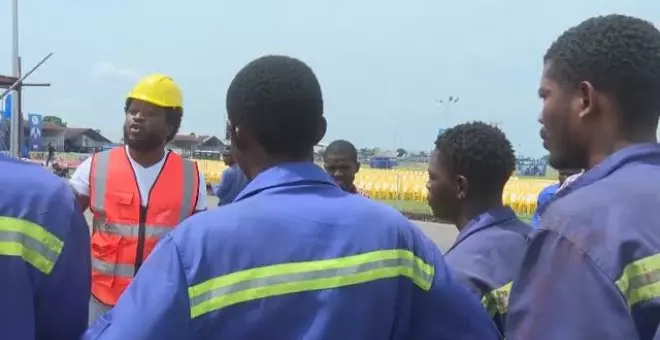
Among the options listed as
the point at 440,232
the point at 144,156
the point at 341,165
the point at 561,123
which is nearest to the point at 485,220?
the point at 561,123

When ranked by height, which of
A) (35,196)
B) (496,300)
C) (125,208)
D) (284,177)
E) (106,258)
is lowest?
(106,258)

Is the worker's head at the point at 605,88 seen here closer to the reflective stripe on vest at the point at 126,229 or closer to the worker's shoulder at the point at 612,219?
the worker's shoulder at the point at 612,219

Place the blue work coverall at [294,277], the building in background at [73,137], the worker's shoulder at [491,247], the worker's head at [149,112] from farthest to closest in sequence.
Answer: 1. the building in background at [73,137]
2. the worker's head at [149,112]
3. the worker's shoulder at [491,247]
4. the blue work coverall at [294,277]

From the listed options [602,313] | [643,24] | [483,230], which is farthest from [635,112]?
[483,230]

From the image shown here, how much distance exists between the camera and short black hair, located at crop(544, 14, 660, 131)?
Result: 1.85m

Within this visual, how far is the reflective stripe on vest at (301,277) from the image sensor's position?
173 cm

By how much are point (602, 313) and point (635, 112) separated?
55 centimetres

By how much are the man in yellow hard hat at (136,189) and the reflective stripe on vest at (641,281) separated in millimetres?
3059

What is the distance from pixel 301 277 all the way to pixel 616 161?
774 millimetres

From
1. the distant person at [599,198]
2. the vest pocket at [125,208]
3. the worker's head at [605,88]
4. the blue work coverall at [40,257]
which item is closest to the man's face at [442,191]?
the distant person at [599,198]

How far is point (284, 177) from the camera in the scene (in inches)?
76.1

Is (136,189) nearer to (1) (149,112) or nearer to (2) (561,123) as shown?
(1) (149,112)

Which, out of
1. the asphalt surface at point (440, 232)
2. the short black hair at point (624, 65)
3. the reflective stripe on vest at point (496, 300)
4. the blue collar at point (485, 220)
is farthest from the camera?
the asphalt surface at point (440, 232)

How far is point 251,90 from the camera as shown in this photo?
1.94 m
